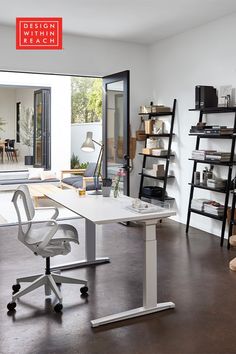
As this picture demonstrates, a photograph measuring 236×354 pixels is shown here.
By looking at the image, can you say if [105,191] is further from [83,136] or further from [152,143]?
[83,136]

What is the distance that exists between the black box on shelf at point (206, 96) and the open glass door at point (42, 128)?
5547 mm

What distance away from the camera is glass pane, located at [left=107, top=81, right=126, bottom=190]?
6.13 meters

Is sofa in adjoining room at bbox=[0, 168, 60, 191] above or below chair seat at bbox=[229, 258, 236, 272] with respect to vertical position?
above

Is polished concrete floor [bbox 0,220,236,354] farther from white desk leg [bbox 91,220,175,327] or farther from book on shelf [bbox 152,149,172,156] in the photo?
book on shelf [bbox 152,149,172,156]

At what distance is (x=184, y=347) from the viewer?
103 inches

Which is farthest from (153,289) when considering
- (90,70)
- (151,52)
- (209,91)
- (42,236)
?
(151,52)

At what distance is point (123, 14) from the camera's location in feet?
16.6

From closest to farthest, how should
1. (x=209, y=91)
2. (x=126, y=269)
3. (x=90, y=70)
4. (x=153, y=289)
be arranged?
(x=153, y=289) < (x=126, y=269) < (x=209, y=91) < (x=90, y=70)

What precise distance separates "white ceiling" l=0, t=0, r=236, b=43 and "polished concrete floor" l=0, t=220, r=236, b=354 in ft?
9.30

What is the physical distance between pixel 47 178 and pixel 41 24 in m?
4.27

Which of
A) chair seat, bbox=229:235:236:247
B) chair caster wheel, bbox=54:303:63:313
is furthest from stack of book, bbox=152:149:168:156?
chair caster wheel, bbox=54:303:63:313

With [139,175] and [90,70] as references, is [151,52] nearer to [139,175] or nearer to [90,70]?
[90,70]

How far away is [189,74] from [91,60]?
1.53 metres

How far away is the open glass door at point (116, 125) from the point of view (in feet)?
19.5
